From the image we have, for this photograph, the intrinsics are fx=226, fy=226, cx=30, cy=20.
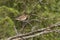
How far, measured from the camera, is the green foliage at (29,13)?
7.77ft

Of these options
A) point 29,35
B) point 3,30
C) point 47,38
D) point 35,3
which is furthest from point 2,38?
point 35,3

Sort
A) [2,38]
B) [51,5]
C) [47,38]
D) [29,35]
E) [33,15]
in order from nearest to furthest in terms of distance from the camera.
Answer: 1. [29,35]
2. [2,38]
3. [47,38]
4. [33,15]
5. [51,5]

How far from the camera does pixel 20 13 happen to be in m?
2.66

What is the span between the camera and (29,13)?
8.82 feet

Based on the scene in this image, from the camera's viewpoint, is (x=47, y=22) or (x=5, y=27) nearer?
(x=5, y=27)

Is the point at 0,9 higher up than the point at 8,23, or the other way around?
the point at 0,9

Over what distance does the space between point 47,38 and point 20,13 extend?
17.4 inches

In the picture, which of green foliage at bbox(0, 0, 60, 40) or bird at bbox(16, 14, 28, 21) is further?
bird at bbox(16, 14, 28, 21)

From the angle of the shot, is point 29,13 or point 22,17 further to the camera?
point 29,13

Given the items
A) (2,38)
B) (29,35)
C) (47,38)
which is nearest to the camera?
(29,35)

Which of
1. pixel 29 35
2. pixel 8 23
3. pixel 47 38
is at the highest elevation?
pixel 8 23

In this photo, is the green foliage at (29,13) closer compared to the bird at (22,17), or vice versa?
the green foliage at (29,13)

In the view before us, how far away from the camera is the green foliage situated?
2.37 m

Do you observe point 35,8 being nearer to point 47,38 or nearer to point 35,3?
point 35,3
